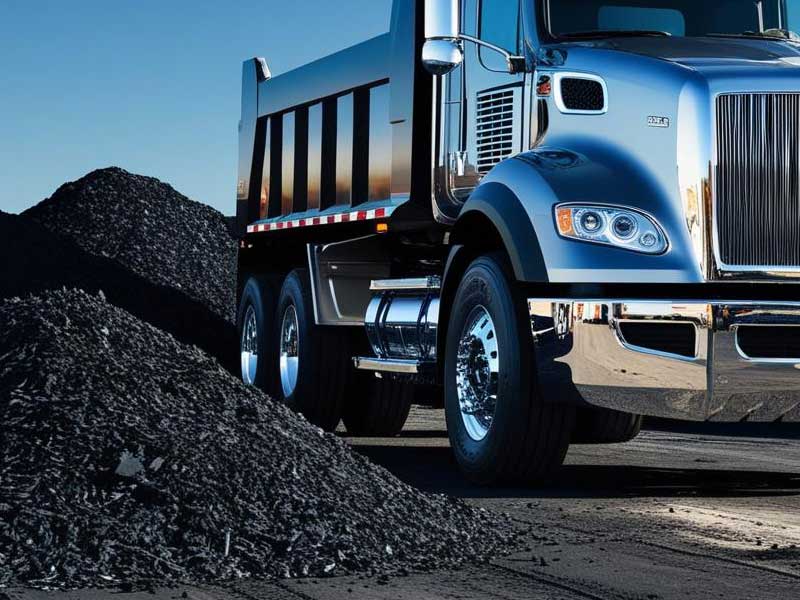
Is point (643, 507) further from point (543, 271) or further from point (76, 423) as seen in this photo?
point (76, 423)

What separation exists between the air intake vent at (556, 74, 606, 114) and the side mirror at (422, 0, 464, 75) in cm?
62

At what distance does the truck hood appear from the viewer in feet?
29.0

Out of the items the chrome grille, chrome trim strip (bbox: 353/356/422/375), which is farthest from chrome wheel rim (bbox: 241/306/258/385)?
the chrome grille

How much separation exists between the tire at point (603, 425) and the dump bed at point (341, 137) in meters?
1.82

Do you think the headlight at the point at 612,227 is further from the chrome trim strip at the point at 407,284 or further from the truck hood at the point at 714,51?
the chrome trim strip at the point at 407,284

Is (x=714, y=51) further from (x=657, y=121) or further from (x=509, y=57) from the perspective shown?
(x=509, y=57)

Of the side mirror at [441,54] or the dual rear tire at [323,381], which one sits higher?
the side mirror at [441,54]

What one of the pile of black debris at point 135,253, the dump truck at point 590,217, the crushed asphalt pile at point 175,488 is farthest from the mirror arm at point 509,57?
the pile of black debris at point 135,253

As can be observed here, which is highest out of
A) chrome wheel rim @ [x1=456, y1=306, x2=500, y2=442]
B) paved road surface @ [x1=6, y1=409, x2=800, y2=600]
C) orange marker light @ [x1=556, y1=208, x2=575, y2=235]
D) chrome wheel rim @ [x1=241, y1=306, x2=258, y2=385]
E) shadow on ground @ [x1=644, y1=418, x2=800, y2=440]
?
orange marker light @ [x1=556, y1=208, x2=575, y2=235]

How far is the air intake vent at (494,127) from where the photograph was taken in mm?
9727

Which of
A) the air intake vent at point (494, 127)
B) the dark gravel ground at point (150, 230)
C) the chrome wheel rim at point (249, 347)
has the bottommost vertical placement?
the chrome wheel rim at point (249, 347)

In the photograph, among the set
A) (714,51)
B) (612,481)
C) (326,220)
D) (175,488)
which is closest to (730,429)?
(326,220)

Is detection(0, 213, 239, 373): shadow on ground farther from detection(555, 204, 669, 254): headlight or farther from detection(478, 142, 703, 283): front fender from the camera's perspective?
detection(555, 204, 669, 254): headlight

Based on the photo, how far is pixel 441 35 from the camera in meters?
9.76
